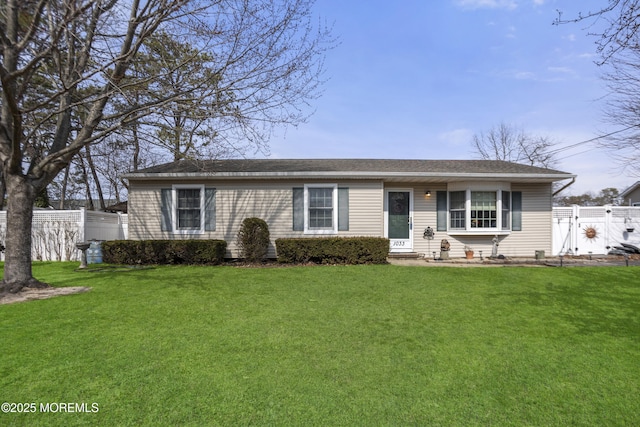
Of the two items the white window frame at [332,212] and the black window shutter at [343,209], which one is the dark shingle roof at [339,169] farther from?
the black window shutter at [343,209]

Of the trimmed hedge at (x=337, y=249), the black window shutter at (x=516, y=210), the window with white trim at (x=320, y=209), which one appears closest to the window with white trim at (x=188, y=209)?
the trimmed hedge at (x=337, y=249)

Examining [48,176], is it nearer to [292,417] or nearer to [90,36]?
[90,36]

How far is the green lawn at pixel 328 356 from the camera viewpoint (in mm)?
2426

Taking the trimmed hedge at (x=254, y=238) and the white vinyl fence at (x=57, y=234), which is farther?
the white vinyl fence at (x=57, y=234)

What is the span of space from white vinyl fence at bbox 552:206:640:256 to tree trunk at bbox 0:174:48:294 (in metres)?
14.7

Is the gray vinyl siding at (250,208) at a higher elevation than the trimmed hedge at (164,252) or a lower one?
higher

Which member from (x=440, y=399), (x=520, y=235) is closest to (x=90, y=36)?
(x=440, y=399)

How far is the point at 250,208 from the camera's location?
1027 centimetres

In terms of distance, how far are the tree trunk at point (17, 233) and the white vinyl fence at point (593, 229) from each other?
48.3 ft

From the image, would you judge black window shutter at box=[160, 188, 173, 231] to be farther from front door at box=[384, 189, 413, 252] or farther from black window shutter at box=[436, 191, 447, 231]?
black window shutter at box=[436, 191, 447, 231]

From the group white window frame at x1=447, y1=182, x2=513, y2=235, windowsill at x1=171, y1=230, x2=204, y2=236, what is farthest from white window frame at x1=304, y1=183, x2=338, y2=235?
white window frame at x1=447, y1=182, x2=513, y2=235

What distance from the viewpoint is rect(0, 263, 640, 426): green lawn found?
Result: 7.96 ft

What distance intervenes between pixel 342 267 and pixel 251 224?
287cm

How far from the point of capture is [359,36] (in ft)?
25.8
